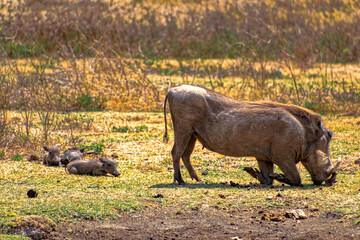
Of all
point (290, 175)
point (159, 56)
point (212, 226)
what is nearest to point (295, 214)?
point (212, 226)

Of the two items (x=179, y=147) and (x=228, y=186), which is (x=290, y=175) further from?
(x=179, y=147)

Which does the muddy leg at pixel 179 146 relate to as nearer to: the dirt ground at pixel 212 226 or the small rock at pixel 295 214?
the dirt ground at pixel 212 226

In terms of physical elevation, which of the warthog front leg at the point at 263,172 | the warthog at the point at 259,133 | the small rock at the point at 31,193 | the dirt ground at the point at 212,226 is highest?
the warthog at the point at 259,133

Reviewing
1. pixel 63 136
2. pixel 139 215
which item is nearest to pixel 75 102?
pixel 63 136

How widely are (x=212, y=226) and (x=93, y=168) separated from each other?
8.99 ft

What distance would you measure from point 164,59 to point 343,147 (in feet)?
32.3

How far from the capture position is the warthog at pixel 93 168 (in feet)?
27.1

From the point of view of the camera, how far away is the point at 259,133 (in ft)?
25.2

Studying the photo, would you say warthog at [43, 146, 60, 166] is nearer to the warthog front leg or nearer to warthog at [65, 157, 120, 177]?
warthog at [65, 157, 120, 177]

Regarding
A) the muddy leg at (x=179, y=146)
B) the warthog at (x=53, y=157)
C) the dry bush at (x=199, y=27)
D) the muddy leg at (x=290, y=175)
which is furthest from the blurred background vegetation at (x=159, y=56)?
the muddy leg at (x=290, y=175)

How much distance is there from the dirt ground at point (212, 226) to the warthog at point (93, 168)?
74.4 inches

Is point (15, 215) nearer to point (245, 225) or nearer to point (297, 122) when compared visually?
point (245, 225)

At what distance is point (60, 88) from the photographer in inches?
546

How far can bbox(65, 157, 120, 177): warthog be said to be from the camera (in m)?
8.25
